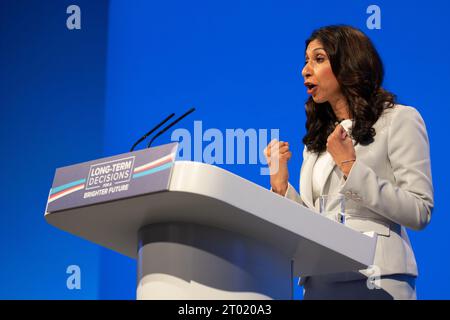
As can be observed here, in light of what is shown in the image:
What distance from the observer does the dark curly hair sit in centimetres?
209

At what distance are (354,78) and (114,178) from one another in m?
1.00

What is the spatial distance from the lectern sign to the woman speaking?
61 cm

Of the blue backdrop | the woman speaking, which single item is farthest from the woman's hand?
the blue backdrop

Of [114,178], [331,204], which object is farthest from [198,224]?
[331,204]

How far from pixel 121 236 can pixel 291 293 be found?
374mm

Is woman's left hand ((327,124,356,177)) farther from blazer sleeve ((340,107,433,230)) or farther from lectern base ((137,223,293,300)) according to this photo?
lectern base ((137,223,293,300))

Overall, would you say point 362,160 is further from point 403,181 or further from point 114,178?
point 114,178

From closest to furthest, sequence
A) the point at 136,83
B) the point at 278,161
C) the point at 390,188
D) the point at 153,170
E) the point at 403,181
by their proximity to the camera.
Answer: the point at 153,170 < the point at 390,188 < the point at 403,181 < the point at 278,161 < the point at 136,83

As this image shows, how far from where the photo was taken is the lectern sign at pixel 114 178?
131cm

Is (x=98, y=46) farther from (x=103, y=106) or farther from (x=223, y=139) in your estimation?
(x=223, y=139)

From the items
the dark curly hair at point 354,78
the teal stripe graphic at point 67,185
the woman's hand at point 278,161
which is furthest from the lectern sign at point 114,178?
the dark curly hair at point 354,78

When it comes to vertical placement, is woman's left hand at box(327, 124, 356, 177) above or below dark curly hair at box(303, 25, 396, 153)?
below

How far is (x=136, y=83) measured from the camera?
324cm

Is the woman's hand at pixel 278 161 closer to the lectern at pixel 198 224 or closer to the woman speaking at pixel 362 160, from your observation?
the woman speaking at pixel 362 160
